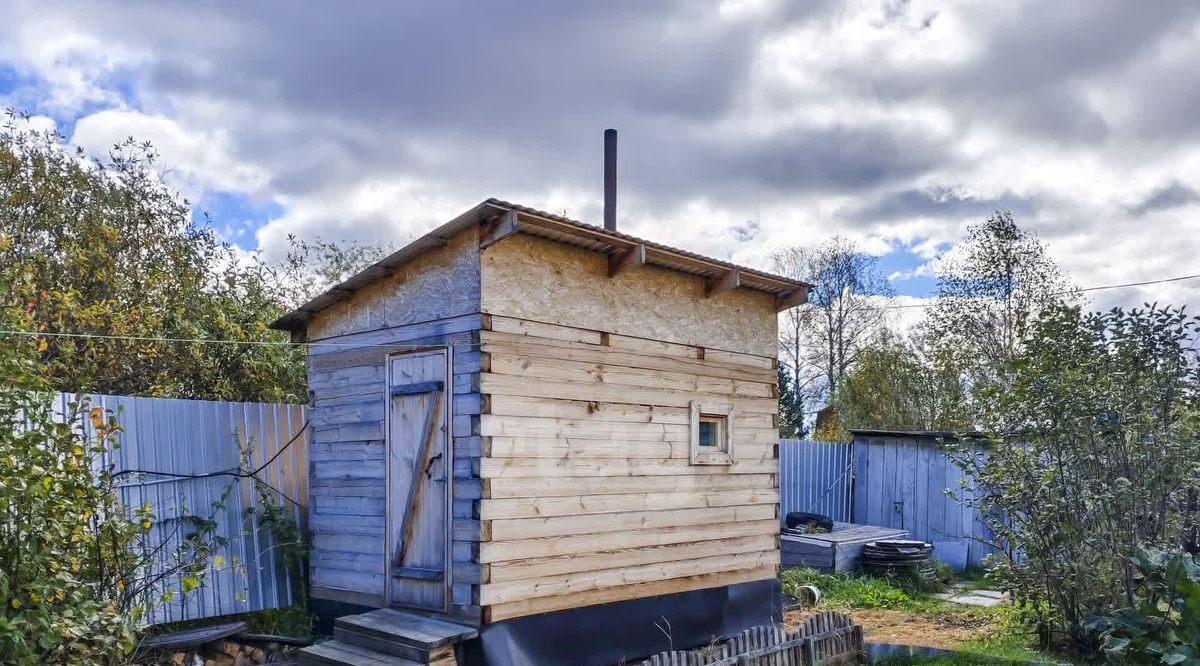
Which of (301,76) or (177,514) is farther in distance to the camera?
(301,76)

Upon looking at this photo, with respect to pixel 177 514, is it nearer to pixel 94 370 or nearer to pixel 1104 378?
pixel 94 370

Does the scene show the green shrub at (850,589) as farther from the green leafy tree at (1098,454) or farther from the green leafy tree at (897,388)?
the green leafy tree at (897,388)

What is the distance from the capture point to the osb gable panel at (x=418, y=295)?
7.04m

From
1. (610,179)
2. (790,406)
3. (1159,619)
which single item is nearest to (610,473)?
(610,179)

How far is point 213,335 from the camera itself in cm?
1161

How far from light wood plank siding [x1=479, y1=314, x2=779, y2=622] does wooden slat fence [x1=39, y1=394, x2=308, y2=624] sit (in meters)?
2.48

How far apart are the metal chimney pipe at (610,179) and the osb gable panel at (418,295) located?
2.98 meters

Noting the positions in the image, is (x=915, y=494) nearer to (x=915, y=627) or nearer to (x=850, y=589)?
(x=850, y=589)

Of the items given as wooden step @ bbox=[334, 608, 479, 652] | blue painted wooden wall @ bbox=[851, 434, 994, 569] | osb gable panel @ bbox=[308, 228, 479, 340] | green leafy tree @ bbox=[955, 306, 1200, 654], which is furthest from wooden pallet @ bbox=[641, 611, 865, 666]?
blue painted wooden wall @ bbox=[851, 434, 994, 569]

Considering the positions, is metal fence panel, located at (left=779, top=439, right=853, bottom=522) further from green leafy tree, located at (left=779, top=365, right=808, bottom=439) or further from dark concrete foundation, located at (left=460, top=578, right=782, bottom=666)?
green leafy tree, located at (left=779, top=365, right=808, bottom=439)

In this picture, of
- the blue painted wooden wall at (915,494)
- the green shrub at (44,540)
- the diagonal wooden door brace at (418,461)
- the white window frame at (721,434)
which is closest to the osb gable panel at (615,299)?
the white window frame at (721,434)

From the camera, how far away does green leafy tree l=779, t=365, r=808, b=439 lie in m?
27.2

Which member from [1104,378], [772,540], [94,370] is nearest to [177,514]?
[94,370]

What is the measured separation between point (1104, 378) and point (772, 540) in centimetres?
379
